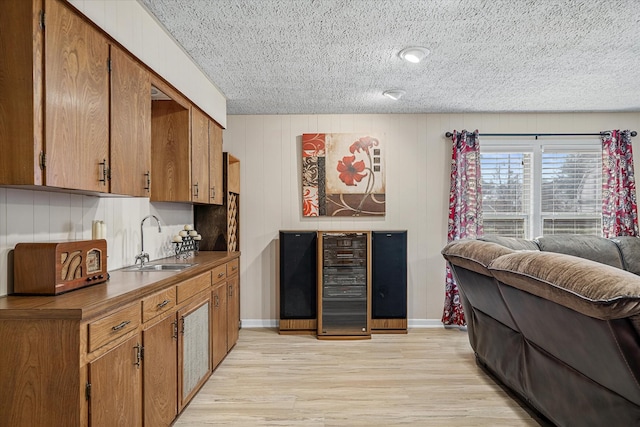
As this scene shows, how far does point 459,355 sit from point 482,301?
41.7 inches

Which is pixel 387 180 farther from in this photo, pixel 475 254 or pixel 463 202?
pixel 475 254

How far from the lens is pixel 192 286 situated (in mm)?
2658

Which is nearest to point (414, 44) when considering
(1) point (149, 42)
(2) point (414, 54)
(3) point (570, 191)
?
(2) point (414, 54)

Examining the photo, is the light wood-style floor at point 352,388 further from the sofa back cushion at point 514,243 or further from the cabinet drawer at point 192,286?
the sofa back cushion at point 514,243

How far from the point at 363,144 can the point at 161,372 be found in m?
3.30

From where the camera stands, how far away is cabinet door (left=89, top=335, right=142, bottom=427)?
1562 millimetres

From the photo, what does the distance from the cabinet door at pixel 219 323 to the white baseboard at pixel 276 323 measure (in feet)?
3.70

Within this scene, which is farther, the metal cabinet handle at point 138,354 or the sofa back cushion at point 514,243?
the sofa back cushion at point 514,243


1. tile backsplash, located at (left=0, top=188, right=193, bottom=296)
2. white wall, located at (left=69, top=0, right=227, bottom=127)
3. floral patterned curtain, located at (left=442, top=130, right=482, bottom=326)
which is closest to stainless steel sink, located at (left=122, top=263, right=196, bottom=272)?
tile backsplash, located at (left=0, top=188, right=193, bottom=296)

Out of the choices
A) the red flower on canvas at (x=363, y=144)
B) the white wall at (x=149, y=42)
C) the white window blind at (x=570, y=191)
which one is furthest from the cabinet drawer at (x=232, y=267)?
the white window blind at (x=570, y=191)

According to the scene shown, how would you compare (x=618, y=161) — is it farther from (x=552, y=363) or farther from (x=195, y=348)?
(x=195, y=348)

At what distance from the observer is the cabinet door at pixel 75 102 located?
1519mm

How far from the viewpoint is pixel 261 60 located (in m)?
3.06

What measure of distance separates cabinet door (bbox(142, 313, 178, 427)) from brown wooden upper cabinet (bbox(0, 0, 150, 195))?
849 millimetres
